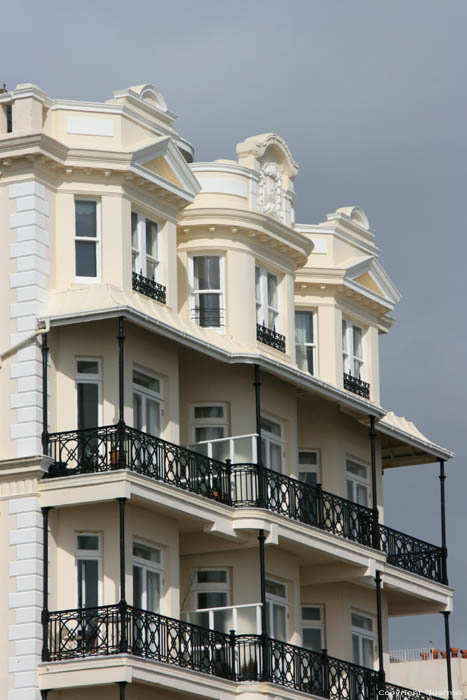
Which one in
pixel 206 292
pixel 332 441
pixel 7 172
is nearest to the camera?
pixel 7 172

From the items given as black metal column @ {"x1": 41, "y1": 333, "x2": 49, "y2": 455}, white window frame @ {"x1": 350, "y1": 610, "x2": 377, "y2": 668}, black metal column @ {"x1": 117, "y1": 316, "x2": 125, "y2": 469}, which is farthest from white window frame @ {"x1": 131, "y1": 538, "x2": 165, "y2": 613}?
white window frame @ {"x1": 350, "y1": 610, "x2": 377, "y2": 668}

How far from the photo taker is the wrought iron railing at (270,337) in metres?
45.7

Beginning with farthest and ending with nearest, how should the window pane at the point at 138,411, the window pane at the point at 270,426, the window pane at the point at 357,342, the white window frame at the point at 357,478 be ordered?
1. the window pane at the point at 357,342
2. the white window frame at the point at 357,478
3. the window pane at the point at 270,426
4. the window pane at the point at 138,411

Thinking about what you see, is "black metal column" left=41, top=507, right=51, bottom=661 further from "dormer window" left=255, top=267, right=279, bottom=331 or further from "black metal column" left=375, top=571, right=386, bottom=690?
"black metal column" left=375, top=571, right=386, bottom=690

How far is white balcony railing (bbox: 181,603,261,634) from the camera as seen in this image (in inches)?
1671

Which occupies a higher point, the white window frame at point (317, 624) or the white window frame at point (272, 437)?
the white window frame at point (272, 437)

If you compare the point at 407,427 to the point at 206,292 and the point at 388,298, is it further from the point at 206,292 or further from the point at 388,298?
the point at 206,292

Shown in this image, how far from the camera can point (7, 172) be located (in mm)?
41344

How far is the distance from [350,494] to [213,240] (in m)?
7.86

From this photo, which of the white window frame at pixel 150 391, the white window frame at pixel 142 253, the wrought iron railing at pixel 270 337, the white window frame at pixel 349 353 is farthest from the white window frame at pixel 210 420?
the white window frame at pixel 349 353

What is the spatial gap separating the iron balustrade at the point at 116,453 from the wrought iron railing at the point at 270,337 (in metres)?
5.22

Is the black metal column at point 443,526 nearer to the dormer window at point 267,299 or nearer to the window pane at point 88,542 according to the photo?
the dormer window at point 267,299

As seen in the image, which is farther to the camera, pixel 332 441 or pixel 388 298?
pixel 388 298

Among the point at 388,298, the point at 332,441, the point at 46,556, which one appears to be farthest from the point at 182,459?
the point at 388,298
